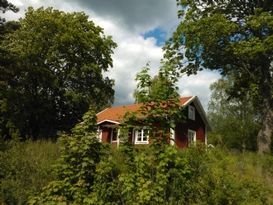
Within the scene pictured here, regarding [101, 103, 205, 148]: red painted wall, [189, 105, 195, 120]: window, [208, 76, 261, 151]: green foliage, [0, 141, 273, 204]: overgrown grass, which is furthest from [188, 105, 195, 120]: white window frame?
[0, 141, 273, 204]: overgrown grass

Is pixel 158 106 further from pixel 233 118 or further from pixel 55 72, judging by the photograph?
pixel 233 118

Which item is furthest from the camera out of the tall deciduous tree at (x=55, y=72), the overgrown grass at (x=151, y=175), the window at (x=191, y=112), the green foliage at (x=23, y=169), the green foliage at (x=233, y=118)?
the green foliage at (x=233, y=118)

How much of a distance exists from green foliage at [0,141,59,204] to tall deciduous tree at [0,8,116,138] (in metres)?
28.3

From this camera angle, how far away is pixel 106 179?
10.4 metres

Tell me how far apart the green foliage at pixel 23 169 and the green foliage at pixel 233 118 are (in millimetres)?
35482

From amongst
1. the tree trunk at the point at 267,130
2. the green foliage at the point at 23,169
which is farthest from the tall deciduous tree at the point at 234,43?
the green foliage at the point at 23,169

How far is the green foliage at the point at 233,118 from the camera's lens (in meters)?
51.5

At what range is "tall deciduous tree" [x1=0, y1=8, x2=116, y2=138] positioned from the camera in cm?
4234

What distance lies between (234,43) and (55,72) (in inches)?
953

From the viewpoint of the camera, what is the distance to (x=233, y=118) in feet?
201

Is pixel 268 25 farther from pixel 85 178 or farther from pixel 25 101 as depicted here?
pixel 25 101

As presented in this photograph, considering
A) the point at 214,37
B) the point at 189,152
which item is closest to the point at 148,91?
the point at 189,152

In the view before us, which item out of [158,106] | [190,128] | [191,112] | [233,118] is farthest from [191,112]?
[158,106]

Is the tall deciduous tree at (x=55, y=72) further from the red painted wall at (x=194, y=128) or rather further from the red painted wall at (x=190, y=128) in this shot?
the red painted wall at (x=194, y=128)
